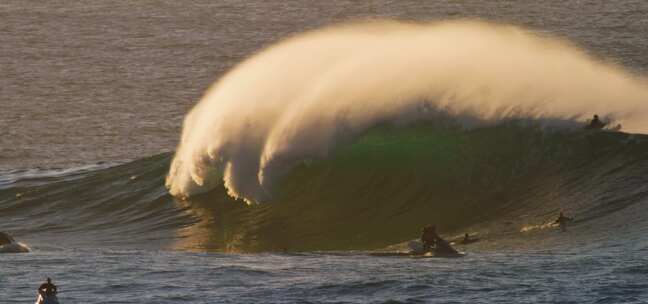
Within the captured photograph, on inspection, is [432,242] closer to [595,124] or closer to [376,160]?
[376,160]

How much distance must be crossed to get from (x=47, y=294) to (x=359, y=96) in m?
14.6

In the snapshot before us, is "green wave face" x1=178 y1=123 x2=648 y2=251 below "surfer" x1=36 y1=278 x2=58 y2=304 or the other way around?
the other way around

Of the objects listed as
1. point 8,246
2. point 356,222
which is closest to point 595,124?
point 356,222

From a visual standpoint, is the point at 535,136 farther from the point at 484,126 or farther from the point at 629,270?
the point at 629,270

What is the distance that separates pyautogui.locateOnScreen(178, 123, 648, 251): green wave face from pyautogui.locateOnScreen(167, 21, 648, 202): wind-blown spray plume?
0.50 metres

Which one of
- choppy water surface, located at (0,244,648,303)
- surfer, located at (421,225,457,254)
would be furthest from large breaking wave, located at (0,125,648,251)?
choppy water surface, located at (0,244,648,303)

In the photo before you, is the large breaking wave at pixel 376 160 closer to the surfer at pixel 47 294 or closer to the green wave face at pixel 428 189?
the green wave face at pixel 428 189

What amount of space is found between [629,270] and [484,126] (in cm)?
→ 1059

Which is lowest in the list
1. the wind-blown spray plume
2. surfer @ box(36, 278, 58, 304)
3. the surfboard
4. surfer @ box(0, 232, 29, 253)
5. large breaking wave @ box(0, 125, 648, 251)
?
surfer @ box(36, 278, 58, 304)

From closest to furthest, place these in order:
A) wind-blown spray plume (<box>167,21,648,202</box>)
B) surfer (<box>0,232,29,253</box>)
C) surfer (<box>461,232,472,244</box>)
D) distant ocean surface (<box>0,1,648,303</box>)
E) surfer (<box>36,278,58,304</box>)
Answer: surfer (<box>36,278,58,304</box>)
distant ocean surface (<box>0,1,648,303</box>)
surfer (<box>461,232,472,244</box>)
surfer (<box>0,232,29,253</box>)
wind-blown spray plume (<box>167,21,648,202</box>)

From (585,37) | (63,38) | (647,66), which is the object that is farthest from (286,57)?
(63,38)

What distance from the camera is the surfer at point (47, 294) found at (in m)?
26.4

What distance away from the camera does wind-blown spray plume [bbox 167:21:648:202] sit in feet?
126

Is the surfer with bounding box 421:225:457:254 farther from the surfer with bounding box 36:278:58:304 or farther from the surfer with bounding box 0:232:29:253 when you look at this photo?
the surfer with bounding box 0:232:29:253
